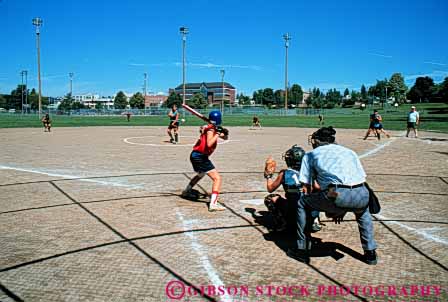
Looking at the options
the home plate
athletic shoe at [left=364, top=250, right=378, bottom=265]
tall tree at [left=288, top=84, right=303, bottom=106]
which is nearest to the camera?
athletic shoe at [left=364, top=250, right=378, bottom=265]

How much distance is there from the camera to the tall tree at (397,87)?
151500 millimetres

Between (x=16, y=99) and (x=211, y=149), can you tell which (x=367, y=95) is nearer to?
(x=16, y=99)

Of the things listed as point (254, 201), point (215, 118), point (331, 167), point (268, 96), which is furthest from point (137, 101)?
point (331, 167)

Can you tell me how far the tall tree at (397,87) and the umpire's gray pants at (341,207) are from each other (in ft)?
523

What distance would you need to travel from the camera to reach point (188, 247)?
5.05 meters

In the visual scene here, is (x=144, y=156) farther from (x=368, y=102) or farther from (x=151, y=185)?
(x=368, y=102)

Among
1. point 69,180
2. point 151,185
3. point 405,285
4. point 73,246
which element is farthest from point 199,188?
point 405,285

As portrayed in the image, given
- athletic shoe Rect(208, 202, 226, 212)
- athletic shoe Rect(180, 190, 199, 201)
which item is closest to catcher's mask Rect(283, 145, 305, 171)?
athletic shoe Rect(208, 202, 226, 212)

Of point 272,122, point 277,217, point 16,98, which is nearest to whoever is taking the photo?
point 277,217

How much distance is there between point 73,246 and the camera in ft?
16.5

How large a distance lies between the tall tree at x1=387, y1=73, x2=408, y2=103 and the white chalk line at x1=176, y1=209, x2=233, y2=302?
159m

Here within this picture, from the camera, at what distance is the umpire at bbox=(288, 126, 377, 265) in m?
4.29

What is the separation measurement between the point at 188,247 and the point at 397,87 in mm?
163121

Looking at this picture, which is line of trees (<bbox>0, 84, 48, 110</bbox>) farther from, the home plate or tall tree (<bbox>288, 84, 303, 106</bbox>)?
the home plate
